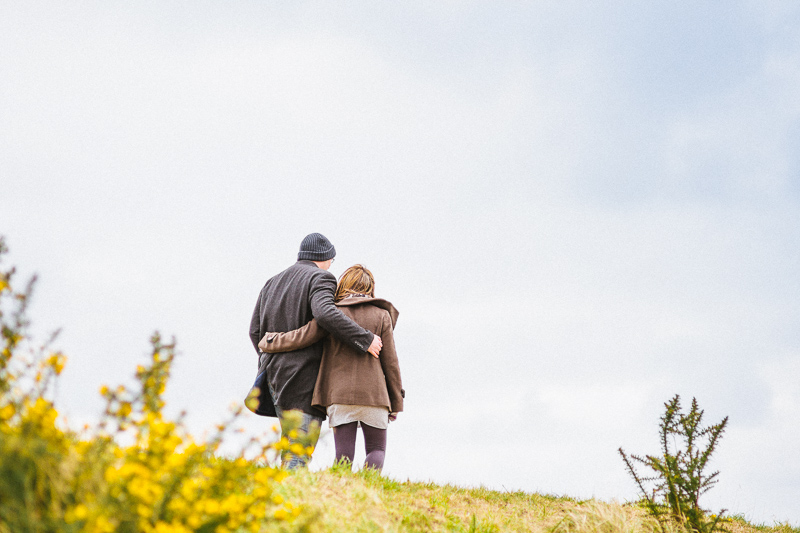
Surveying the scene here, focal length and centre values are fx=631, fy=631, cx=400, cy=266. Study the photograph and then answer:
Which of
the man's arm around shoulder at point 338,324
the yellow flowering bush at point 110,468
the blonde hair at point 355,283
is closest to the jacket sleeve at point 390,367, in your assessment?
the man's arm around shoulder at point 338,324

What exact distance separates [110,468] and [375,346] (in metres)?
3.29

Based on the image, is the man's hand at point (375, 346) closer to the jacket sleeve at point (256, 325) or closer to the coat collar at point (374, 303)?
the coat collar at point (374, 303)

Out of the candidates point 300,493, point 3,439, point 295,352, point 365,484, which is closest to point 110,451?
point 3,439

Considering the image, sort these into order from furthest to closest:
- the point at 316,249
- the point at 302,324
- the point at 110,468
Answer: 1. the point at 316,249
2. the point at 302,324
3. the point at 110,468

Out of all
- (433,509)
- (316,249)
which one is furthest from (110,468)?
(316,249)

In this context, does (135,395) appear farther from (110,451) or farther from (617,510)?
(617,510)

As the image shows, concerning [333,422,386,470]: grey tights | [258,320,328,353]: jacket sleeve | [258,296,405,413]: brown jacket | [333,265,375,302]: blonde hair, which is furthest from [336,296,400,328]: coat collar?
[333,422,386,470]: grey tights

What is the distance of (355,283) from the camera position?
6.02m

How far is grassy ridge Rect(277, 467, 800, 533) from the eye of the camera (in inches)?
166

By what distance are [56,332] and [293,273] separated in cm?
326

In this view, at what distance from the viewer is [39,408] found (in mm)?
2664

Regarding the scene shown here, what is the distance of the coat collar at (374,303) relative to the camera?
581cm

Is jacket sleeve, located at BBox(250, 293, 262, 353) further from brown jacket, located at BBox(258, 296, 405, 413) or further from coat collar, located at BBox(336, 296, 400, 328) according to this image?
coat collar, located at BBox(336, 296, 400, 328)

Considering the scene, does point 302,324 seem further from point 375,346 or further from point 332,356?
point 375,346
